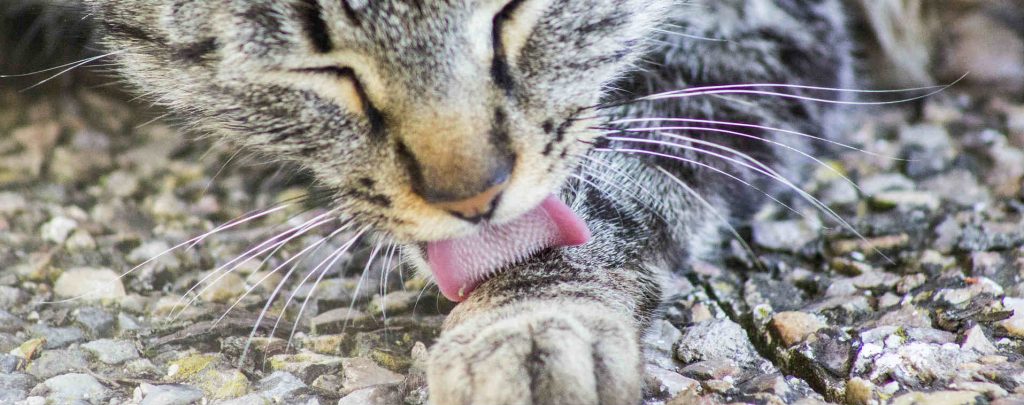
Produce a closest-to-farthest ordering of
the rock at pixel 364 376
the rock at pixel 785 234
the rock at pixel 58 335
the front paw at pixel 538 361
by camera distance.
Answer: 1. the front paw at pixel 538 361
2. the rock at pixel 364 376
3. the rock at pixel 58 335
4. the rock at pixel 785 234

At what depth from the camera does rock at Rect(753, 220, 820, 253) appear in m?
1.83

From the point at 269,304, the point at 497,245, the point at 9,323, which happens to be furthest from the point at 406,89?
the point at 9,323

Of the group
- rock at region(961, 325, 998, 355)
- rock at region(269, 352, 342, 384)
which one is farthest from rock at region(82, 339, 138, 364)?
rock at region(961, 325, 998, 355)

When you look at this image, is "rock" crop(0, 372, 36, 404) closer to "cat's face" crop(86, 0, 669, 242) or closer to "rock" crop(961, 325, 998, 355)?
"cat's face" crop(86, 0, 669, 242)

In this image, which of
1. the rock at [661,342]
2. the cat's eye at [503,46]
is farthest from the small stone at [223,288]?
A: the rock at [661,342]

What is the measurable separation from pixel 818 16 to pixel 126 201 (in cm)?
172

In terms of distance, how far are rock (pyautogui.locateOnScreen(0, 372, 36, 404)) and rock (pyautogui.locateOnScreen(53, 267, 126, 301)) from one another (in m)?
0.27

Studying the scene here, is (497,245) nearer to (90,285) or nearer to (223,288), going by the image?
(223,288)

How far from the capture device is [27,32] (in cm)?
244

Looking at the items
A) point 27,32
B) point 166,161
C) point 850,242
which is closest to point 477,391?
point 850,242

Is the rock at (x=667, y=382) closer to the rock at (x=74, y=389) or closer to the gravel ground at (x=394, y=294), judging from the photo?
the gravel ground at (x=394, y=294)

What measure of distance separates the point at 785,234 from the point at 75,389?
1375 mm

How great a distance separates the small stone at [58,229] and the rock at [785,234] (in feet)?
4.89

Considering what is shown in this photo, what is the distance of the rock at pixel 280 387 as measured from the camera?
1.37m
